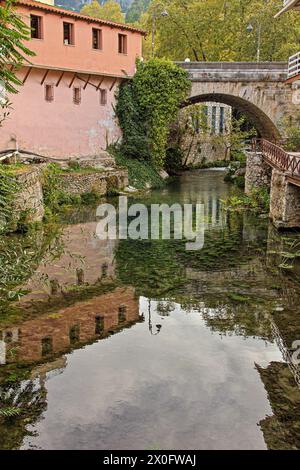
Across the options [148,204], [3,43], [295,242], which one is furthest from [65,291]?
[148,204]

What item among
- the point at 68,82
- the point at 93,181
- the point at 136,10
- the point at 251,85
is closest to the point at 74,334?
the point at 93,181

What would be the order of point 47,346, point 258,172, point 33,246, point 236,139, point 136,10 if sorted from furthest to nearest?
point 136,10 → point 236,139 → point 258,172 → point 33,246 → point 47,346

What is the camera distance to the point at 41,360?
9984mm

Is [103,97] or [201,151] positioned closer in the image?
[103,97]

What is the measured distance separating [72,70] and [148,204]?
7990mm

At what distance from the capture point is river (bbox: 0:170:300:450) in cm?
789

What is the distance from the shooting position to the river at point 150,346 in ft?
25.9

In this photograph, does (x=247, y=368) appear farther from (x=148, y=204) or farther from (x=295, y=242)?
(x=148, y=204)

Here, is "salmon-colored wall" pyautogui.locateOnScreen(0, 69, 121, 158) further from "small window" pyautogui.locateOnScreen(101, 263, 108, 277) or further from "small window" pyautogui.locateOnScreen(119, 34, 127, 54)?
"small window" pyautogui.locateOnScreen(101, 263, 108, 277)

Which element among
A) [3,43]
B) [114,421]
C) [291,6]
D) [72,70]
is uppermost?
[291,6]

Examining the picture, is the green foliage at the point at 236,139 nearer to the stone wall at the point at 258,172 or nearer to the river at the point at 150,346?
the stone wall at the point at 258,172

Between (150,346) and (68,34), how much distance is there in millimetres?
20915

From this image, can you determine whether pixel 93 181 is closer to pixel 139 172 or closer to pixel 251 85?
pixel 139 172

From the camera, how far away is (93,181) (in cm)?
2673
